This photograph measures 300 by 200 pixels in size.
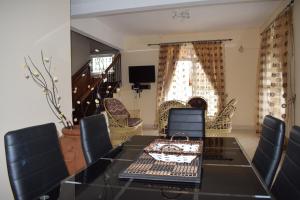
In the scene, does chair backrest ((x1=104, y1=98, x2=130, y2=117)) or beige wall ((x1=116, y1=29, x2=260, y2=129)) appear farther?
beige wall ((x1=116, y1=29, x2=260, y2=129))

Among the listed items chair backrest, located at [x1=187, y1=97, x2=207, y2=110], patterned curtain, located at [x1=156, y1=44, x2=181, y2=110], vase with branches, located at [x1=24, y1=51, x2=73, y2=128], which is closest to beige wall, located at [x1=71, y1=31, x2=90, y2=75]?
patterned curtain, located at [x1=156, y1=44, x2=181, y2=110]

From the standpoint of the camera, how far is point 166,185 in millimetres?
1247

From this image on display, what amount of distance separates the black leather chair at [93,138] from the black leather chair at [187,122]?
0.78m

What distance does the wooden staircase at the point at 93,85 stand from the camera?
5.96m

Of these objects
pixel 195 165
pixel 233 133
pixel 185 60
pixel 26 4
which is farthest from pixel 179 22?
pixel 195 165

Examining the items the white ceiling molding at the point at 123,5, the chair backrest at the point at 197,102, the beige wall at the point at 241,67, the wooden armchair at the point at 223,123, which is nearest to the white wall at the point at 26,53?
the white ceiling molding at the point at 123,5

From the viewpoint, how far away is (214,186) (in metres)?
1.24

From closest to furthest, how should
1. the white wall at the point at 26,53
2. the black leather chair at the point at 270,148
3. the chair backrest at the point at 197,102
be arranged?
the black leather chair at the point at 270,148
the white wall at the point at 26,53
the chair backrest at the point at 197,102

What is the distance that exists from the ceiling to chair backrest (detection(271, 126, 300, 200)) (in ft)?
10.5

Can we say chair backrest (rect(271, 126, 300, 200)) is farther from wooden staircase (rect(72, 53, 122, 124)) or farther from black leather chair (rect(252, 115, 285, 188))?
wooden staircase (rect(72, 53, 122, 124))

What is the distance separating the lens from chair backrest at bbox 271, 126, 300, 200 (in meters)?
1.23

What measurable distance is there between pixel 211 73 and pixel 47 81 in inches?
197

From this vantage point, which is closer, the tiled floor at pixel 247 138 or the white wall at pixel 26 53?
the white wall at pixel 26 53

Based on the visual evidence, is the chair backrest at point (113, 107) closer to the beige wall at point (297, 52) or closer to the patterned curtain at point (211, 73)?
the patterned curtain at point (211, 73)
